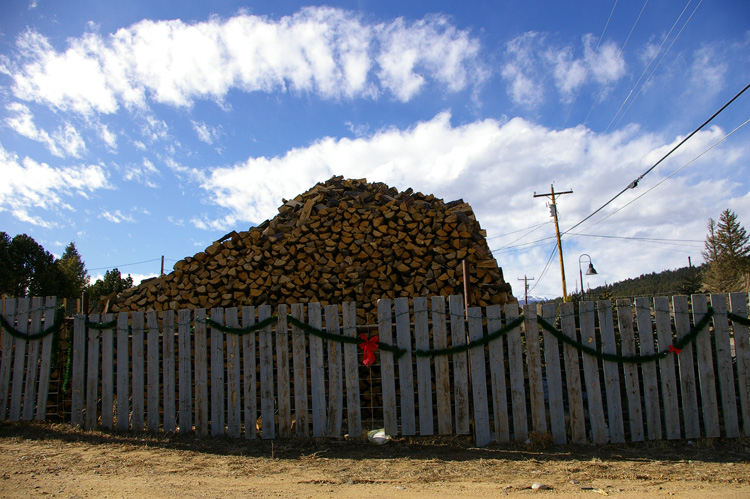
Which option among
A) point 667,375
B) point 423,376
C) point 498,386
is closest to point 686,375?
point 667,375

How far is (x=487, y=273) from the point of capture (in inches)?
270

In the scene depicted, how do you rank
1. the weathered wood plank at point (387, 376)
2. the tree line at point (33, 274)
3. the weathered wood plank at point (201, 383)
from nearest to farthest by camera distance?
the weathered wood plank at point (387, 376) → the weathered wood plank at point (201, 383) → the tree line at point (33, 274)

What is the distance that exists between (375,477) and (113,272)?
94.1ft

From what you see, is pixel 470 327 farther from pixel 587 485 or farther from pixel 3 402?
pixel 3 402

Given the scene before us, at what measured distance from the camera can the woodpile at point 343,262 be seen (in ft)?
22.5

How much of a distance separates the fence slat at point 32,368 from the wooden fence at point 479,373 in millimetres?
1472

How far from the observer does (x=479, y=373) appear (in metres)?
5.09

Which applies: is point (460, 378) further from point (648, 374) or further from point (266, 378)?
point (266, 378)

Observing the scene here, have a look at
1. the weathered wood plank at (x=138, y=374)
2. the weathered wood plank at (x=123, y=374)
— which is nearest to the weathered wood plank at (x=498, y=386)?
the weathered wood plank at (x=138, y=374)

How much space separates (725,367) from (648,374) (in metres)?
0.86

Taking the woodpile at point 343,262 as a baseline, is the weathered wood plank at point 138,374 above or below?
below

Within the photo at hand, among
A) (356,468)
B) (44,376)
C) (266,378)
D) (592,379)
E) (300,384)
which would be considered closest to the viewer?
(356,468)

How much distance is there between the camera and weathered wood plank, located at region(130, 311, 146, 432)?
228 inches

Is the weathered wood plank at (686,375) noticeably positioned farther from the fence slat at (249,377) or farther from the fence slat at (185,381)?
the fence slat at (185,381)
